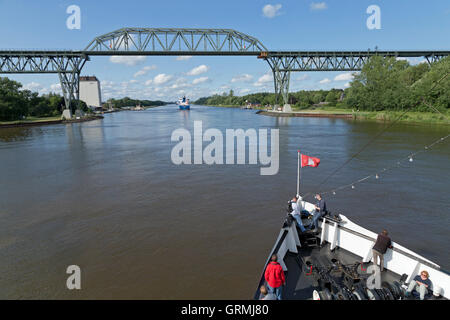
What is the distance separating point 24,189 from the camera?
1812cm

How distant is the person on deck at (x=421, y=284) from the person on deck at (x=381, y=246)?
1.07 m

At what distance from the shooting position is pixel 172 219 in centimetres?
1312

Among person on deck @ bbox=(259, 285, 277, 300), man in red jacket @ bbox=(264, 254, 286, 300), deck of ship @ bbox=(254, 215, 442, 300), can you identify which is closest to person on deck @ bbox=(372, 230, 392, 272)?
deck of ship @ bbox=(254, 215, 442, 300)

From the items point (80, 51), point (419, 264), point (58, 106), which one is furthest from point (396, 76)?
point (58, 106)

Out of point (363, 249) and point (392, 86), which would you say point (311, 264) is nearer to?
point (363, 249)

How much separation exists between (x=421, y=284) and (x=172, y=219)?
10.1 metres

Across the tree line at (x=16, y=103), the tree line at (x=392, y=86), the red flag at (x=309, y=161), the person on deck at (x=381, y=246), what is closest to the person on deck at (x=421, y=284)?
the person on deck at (x=381, y=246)

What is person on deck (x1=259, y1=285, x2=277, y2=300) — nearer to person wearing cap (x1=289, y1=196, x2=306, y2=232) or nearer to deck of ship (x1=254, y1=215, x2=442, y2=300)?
deck of ship (x1=254, y1=215, x2=442, y2=300)

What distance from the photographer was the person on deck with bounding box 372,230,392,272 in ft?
25.4

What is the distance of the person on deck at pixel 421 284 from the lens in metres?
6.57

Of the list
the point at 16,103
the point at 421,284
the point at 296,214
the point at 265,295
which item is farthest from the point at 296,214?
the point at 16,103
